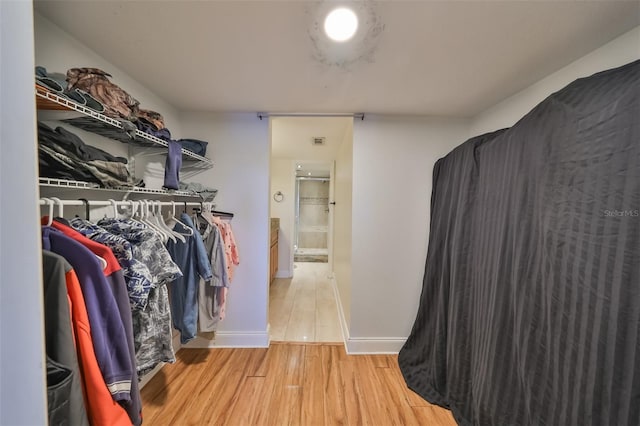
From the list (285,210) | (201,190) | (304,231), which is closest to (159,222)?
(201,190)

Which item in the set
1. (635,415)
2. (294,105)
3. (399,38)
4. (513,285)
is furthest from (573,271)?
(294,105)

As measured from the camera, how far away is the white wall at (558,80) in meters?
0.98

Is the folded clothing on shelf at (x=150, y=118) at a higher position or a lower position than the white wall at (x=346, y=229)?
higher

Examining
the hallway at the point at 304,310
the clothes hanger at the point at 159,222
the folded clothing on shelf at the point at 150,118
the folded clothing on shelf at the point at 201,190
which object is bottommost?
the hallway at the point at 304,310

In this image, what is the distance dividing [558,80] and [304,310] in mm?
2911

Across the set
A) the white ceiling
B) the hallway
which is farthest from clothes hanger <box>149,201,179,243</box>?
the hallway

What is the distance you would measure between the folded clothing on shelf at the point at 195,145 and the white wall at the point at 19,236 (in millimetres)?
1351

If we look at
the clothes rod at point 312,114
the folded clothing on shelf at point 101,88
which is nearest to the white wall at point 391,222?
the clothes rod at point 312,114

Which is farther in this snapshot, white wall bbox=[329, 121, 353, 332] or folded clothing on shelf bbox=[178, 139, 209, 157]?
white wall bbox=[329, 121, 353, 332]

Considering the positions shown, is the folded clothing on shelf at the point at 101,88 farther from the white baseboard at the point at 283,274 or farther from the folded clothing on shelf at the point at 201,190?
the white baseboard at the point at 283,274

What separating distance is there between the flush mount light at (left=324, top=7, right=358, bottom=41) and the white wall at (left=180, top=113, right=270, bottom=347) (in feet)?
3.48

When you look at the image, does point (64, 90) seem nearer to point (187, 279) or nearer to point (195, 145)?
point (195, 145)

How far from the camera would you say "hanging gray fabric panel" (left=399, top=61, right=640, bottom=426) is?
2.40 ft

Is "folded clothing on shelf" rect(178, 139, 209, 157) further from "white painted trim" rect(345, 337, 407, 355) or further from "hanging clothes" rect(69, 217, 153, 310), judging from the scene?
"white painted trim" rect(345, 337, 407, 355)
